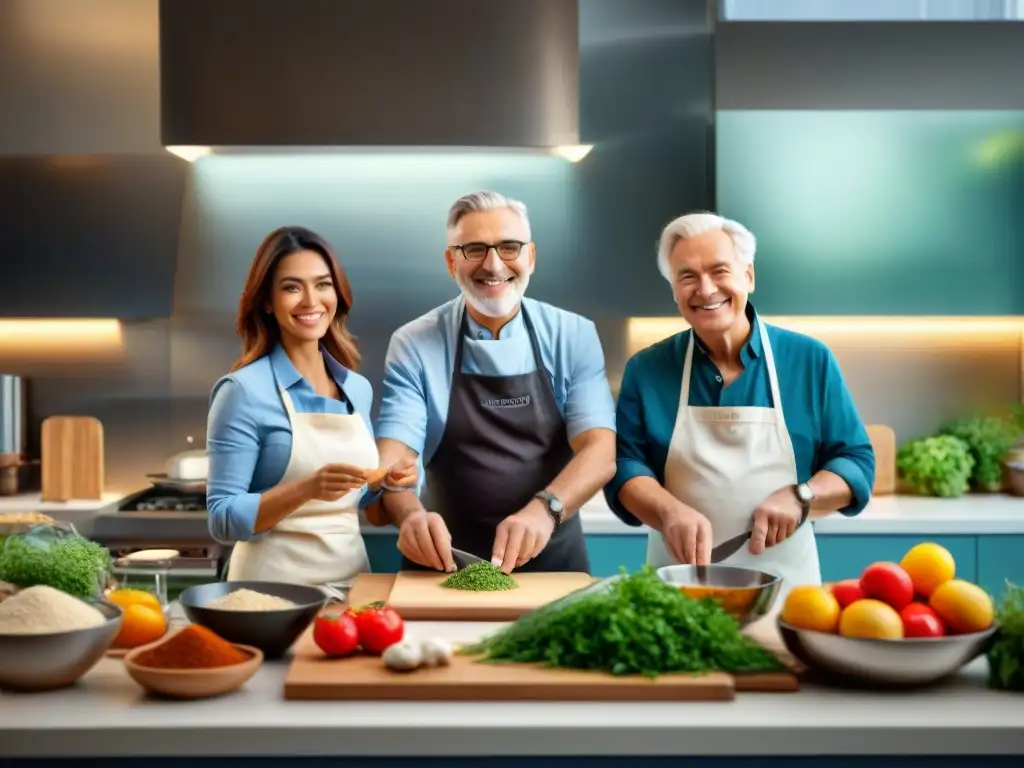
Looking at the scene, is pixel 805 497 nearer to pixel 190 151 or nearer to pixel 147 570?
pixel 147 570

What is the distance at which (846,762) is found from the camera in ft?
5.12

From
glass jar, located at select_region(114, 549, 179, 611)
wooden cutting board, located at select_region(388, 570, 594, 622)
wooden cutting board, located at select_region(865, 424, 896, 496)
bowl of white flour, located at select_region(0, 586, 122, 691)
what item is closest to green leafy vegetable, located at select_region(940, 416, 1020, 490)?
wooden cutting board, located at select_region(865, 424, 896, 496)

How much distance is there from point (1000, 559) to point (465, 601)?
7.00 ft

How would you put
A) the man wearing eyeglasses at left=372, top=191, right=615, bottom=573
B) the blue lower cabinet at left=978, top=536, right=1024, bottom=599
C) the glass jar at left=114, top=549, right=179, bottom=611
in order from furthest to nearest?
the blue lower cabinet at left=978, top=536, right=1024, bottom=599 → the man wearing eyeglasses at left=372, top=191, right=615, bottom=573 → the glass jar at left=114, top=549, right=179, bottom=611

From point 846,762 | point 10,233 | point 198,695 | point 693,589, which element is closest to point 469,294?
point 693,589

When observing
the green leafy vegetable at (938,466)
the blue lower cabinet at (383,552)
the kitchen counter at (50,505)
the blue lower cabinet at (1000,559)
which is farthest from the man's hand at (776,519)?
the kitchen counter at (50,505)

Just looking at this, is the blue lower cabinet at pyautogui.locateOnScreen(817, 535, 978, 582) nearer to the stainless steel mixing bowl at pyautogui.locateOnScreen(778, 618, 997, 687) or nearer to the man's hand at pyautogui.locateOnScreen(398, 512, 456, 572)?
the man's hand at pyautogui.locateOnScreen(398, 512, 456, 572)

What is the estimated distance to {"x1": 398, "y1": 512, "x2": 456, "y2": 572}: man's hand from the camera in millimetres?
2330

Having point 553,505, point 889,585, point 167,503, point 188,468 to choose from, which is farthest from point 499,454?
point 188,468

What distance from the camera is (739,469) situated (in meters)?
2.60

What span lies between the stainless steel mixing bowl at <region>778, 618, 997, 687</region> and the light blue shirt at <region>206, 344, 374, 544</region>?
1219 mm

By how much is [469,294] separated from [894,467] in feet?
7.00

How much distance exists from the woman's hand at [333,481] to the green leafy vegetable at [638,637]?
0.52 metres

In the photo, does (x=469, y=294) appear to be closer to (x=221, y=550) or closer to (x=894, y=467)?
A: (x=221, y=550)
